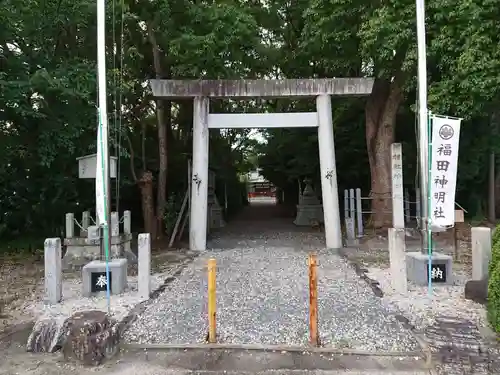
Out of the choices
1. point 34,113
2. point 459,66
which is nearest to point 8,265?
point 34,113

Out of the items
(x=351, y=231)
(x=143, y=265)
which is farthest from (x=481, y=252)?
(x=351, y=231)

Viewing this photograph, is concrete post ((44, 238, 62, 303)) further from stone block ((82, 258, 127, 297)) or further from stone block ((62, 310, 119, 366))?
stone block ((62, 310, 119, 366))

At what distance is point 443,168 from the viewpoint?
253 inches

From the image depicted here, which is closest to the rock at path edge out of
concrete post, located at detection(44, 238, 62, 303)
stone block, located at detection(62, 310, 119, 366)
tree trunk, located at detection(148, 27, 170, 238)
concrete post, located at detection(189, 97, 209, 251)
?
stone block, located at detection(62, 310, 119, 366)

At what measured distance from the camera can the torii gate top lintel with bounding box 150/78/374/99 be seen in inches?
450

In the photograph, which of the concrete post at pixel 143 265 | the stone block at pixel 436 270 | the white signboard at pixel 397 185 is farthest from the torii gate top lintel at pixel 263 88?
the concrete post at pixel 143 265

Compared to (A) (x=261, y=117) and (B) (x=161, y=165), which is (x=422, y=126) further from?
(B) (x=161, y=165)

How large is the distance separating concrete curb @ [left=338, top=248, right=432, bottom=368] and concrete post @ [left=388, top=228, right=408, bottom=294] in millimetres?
280

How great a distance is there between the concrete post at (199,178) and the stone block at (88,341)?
287 inches

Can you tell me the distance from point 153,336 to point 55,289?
6.92ft

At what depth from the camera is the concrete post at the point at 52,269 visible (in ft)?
19.8

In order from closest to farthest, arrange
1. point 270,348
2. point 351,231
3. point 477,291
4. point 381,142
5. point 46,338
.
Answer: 1. point 270,348
2. point 46,338
3. point 477,291
4. point 351,231
5. point 381,142

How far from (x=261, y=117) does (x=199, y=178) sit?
2.30 metres

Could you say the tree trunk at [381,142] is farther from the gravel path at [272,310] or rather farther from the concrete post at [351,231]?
the gravel path at [272,310]
